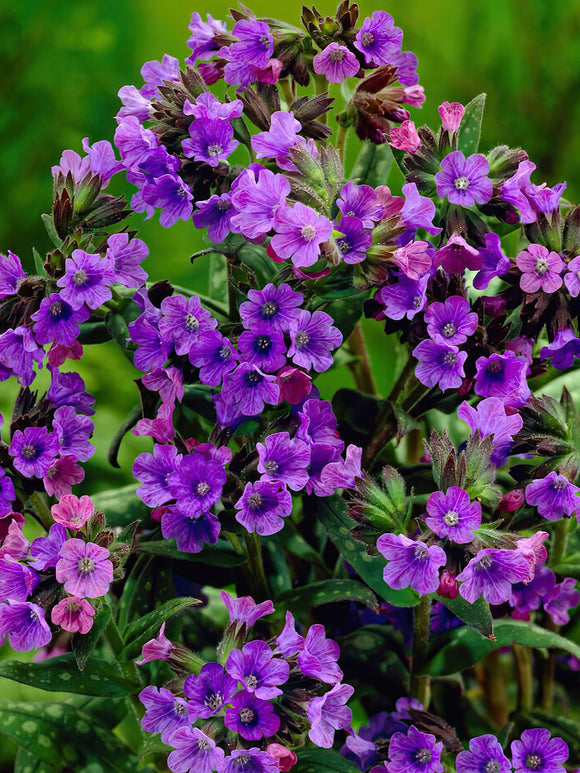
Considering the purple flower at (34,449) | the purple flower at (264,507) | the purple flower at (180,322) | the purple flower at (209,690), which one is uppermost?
the purple flower at (180,322)

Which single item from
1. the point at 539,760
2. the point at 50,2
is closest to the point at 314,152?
the point at 539,760

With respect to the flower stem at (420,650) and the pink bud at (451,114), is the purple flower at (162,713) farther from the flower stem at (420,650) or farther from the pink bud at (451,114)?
the pink bud at (451,114)

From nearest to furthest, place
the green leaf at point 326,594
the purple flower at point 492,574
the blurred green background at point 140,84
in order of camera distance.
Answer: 1. the purple flower at point 492,574
2. the green leaf at point 326,594
3. the blurred green background at point 140,84

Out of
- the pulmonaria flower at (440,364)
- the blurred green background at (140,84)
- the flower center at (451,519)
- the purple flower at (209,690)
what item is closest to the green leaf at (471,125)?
the pulmonaria flower at (440,364)

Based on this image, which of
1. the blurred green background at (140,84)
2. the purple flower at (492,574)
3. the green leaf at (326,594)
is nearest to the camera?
the purple flower at (492,574)

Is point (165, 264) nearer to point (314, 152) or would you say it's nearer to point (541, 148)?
point (541, 148)
